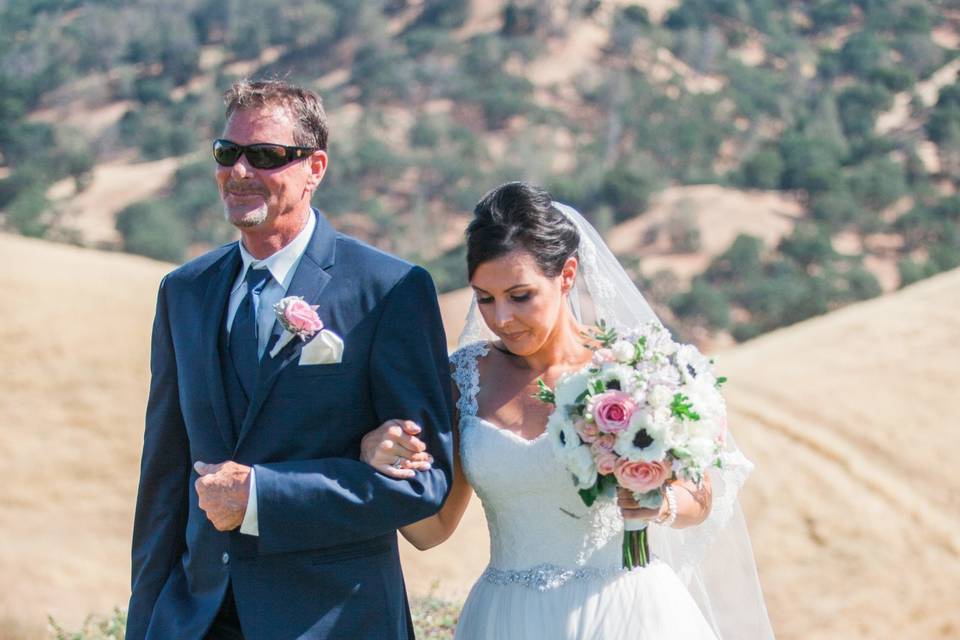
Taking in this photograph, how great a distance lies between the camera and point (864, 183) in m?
37.8

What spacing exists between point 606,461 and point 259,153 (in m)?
1.19

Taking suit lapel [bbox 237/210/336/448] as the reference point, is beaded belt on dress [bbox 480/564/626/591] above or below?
below

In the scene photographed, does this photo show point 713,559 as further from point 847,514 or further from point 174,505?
point 847,514

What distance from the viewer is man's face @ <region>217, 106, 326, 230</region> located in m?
3.41

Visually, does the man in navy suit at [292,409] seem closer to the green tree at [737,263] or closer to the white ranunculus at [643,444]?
the white ranunculus at [643,444]

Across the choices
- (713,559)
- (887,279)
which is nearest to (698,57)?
(887,279)

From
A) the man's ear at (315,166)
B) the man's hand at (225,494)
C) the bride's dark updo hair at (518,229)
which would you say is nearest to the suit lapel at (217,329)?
the man's hand at (225,494)

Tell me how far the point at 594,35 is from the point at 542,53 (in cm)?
291

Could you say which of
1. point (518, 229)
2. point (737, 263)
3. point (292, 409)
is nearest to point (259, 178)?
point (292, 409)

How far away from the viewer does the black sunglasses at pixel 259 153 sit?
342 cm

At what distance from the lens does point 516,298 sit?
3865 mm

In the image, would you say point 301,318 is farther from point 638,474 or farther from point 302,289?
point 638,474

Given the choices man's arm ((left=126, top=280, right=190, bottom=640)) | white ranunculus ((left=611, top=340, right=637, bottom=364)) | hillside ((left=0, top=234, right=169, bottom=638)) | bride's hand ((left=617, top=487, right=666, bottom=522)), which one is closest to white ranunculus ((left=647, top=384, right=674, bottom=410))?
white ranunculus ((left=611, top=340, right=637, bottom=364))

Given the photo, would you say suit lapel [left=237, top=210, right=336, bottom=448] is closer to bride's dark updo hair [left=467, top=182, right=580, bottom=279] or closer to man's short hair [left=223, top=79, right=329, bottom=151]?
man's short hair [left=223, top=79, right=329, bottom=151]
